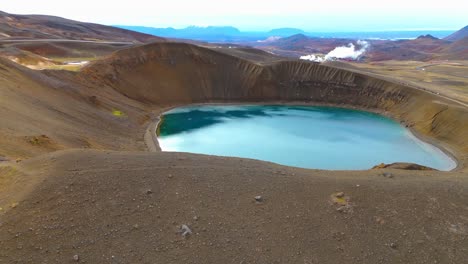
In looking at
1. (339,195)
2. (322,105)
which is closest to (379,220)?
(339,195)

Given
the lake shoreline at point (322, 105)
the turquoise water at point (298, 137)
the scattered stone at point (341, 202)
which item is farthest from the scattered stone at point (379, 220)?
the lake shoreline at point (322, 105)

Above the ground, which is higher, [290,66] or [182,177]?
[182,177]

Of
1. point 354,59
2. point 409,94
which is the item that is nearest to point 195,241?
point 409,94

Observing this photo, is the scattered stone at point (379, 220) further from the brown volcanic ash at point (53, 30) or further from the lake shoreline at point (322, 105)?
the brown volcanic ash at point (53, 30)

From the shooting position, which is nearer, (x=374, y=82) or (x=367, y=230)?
(x=367, y=230)

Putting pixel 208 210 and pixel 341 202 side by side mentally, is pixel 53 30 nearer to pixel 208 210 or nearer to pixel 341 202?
pixel 208 210

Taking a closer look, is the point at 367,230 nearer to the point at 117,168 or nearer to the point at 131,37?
the point at 117,168
